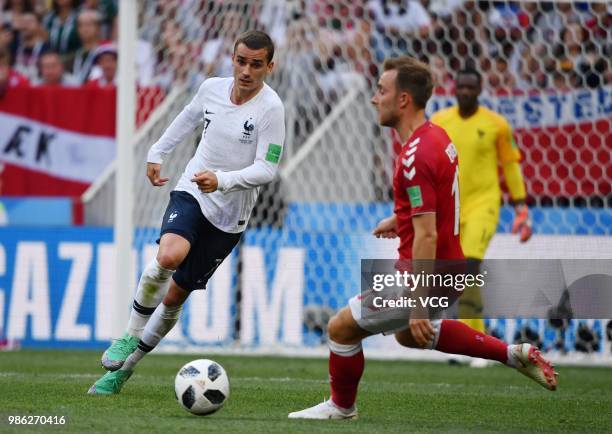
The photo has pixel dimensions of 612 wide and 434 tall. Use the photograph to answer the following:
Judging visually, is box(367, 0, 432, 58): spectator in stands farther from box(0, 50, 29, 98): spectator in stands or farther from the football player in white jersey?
the football player in white jersey

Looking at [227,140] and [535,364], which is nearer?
[535,364]

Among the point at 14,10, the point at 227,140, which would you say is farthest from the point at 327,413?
the point at 14,10

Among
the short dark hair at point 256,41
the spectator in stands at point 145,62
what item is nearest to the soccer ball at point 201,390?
the short dark hair at point 256,41

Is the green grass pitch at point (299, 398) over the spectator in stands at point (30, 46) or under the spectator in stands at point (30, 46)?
under

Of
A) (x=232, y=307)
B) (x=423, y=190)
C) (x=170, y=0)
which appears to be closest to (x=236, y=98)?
(x=423, y=190)

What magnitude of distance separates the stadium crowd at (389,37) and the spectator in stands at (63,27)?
3.41 metres

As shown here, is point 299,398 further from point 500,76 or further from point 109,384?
point 500,76

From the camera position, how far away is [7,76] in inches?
559

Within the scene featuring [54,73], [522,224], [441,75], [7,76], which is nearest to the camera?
[522,224]

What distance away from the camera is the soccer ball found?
5.88 meters

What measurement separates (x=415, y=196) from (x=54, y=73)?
33.9 feet

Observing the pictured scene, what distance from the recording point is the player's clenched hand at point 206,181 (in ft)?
20.6

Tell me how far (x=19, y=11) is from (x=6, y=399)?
11163mm

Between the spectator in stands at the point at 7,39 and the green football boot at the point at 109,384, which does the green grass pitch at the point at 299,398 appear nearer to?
the green football boot at the point at 109,384
